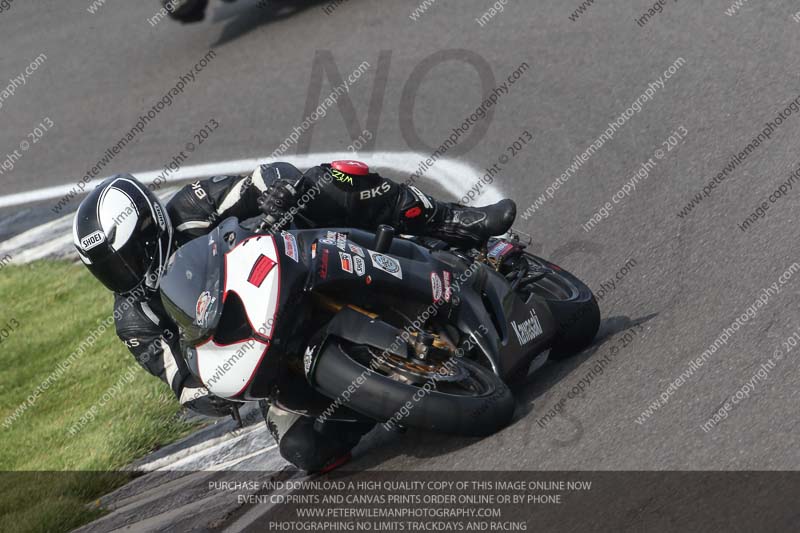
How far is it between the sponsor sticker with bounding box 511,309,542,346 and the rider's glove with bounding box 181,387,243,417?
58.9 inches

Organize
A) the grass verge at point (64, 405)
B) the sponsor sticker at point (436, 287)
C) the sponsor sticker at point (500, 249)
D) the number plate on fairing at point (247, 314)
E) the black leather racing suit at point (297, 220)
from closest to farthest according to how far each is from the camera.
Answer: the number plate on fairing at point (247, 314) → the sponsor sticker at point (436, 287) → the black leather racing suit at point (297, 220) → the sponsor sticker at point (500, 249) → the grass verge at point (64, 405)

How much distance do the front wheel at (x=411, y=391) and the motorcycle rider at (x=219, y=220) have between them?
2.69ft

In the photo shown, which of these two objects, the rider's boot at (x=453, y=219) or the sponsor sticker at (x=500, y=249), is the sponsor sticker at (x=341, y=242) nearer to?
the rider's boot at (x=453, y=219)

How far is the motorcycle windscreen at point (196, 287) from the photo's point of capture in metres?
4.53

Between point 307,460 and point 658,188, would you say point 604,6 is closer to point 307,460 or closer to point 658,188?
point 658,188

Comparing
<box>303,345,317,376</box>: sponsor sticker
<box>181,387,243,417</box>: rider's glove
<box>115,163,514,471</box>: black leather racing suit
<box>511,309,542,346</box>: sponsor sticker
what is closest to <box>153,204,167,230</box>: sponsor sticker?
<box>115,163,514,471</box>: black leather racing suit

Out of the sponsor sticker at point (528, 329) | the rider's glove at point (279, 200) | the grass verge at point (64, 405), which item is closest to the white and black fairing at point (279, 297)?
the sponsor sticker at point (528, 329)

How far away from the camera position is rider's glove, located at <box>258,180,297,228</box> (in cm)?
526

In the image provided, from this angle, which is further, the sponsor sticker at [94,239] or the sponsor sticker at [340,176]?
the sponsor sticker at [340,176]

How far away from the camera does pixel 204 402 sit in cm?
534

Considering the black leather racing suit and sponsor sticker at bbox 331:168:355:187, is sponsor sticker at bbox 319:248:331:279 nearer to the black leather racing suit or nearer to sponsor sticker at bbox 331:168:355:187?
the black leather racing suit

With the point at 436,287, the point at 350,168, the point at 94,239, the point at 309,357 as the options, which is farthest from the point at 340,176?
the point at 309,357

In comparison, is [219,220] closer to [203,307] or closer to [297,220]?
[297,220]

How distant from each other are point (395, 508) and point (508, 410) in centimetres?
70
